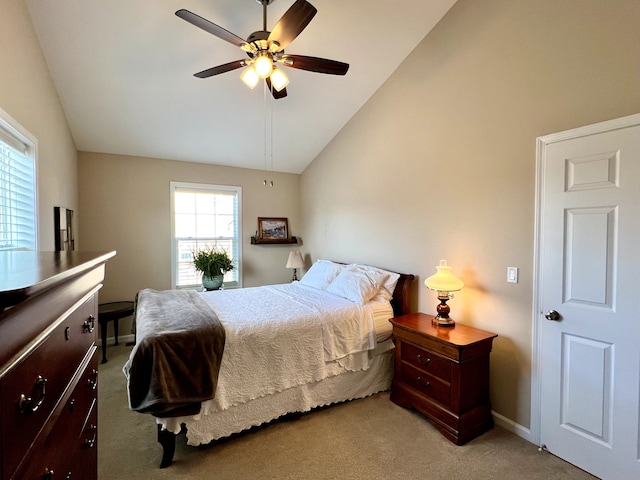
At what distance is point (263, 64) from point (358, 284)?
2077mm

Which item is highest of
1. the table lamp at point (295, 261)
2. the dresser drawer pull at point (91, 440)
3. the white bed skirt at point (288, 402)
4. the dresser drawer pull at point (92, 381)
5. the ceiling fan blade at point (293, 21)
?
the ceiling fan blade at point (293, 21)

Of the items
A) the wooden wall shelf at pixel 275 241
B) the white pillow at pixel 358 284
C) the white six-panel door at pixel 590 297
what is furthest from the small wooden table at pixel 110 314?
the white six-panel door at pixel 590 297

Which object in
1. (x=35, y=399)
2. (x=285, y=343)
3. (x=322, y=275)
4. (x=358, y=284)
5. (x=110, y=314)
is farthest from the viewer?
(x=322, y=275)

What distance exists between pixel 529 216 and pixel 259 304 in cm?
230

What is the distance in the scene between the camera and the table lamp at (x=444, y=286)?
8.25 feet

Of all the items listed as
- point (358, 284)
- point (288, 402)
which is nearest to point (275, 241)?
point (358, 284)

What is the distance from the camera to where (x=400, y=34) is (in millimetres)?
2965

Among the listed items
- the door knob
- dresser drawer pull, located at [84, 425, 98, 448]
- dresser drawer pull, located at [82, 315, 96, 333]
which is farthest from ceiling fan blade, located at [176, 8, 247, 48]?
the door knob

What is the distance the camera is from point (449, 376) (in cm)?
230

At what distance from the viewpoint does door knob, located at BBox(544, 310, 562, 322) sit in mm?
2107

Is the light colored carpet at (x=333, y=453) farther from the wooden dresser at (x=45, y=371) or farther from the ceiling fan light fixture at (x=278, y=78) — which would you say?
the ceiling fan light fixture at (x=278, y=78)

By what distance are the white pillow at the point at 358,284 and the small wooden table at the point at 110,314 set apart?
2.43 m

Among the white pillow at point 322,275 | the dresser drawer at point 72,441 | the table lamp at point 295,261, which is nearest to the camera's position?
the dresser drawer at point 72,441

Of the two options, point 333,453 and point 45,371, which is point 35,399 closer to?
point 45,371
